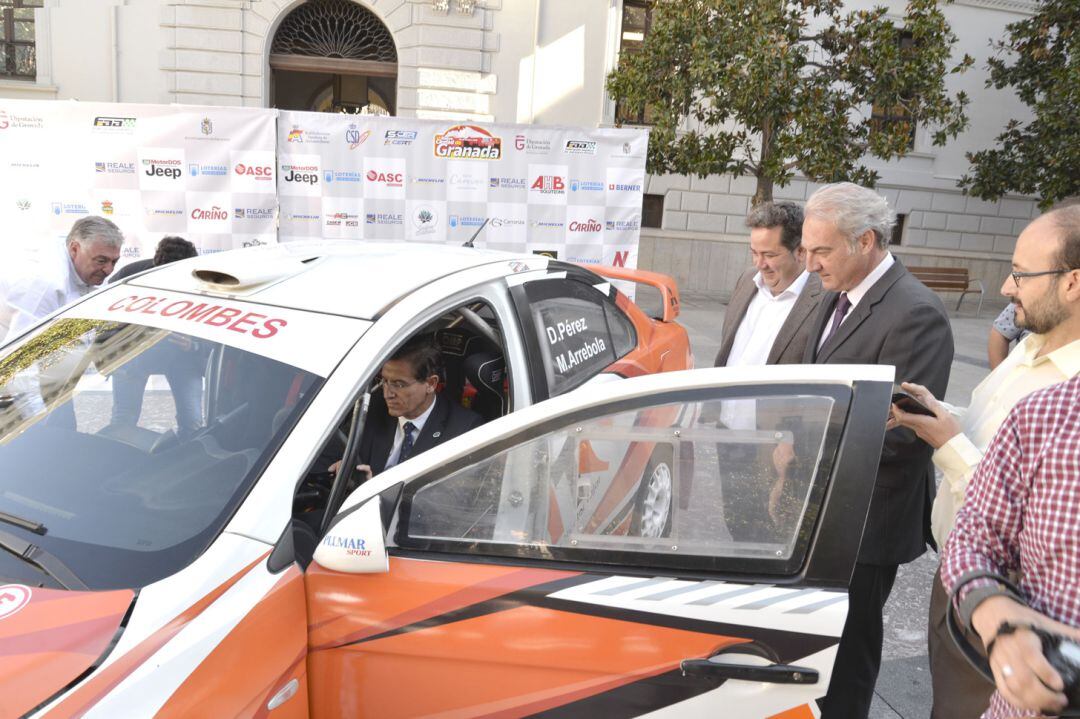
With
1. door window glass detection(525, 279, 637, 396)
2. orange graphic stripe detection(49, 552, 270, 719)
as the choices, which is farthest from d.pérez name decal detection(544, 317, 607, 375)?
orange graphic stripe detection(49, 552, 270, 719)

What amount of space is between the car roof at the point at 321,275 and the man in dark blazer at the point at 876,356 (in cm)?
112

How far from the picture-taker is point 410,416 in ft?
9.23

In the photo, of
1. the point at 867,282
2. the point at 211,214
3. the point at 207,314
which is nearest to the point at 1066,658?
the point at 867,282

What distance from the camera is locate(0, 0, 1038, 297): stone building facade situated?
12.9 metres

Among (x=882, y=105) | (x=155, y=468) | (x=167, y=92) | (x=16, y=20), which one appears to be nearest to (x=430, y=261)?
(x=155, y=468)

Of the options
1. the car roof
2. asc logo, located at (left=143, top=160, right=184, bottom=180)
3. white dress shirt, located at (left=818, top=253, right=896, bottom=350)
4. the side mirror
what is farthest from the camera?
asc logo, located at (left=143, top=160, right=184, bottom=180)

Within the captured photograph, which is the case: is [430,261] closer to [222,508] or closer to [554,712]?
[222,508]

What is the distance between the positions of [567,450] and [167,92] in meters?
13.8

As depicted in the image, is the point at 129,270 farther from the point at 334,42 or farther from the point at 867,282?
the point at 334,42

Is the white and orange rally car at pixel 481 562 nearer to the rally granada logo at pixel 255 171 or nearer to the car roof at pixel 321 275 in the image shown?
the car roof at pixel 321 275

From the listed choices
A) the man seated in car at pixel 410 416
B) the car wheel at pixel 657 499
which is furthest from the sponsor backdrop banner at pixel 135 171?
the car wheel at pixel 657 499

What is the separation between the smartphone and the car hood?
1.83 metres

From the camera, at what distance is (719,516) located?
1.71 m

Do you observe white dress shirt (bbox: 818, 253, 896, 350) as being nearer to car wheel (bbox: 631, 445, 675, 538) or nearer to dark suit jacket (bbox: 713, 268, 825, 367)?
dark suit jacket (bbox: 713, 268, 825, 367)
